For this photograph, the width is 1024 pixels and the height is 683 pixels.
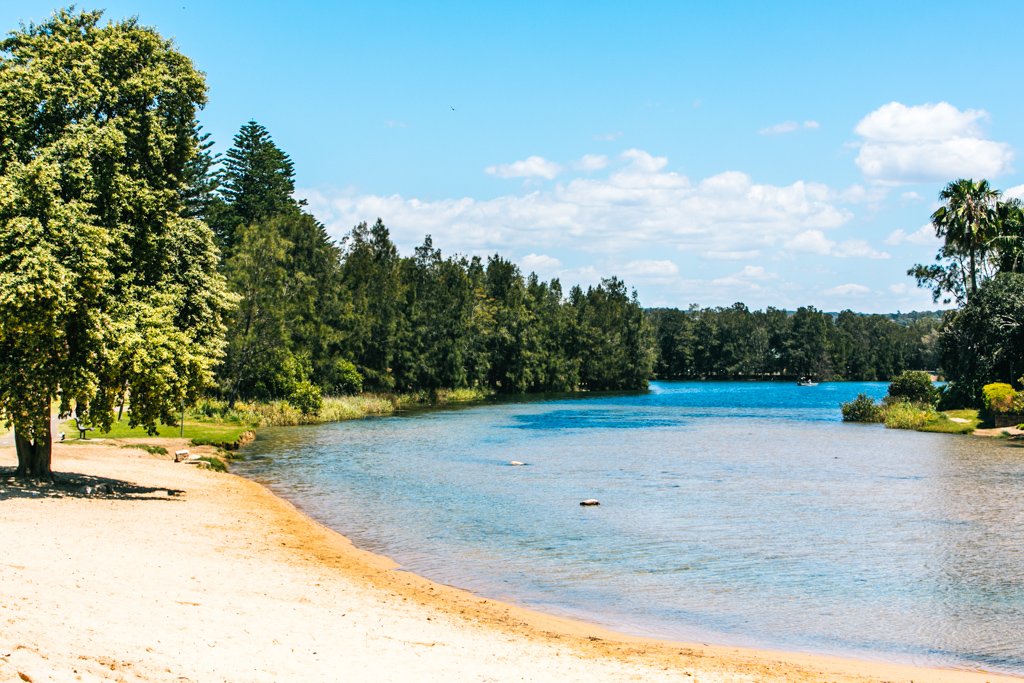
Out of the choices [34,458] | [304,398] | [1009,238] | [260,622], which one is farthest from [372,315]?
[260,622]

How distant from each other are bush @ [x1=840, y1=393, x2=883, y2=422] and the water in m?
18.7

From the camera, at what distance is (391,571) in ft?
66.4

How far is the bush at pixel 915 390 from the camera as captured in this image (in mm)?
72000

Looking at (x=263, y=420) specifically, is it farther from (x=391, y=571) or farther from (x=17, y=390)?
(x=391, y=571)

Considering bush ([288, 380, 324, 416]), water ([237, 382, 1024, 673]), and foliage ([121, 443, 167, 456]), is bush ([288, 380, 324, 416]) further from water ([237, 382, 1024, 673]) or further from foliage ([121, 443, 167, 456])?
foliage ([121, 443, 167, 456])

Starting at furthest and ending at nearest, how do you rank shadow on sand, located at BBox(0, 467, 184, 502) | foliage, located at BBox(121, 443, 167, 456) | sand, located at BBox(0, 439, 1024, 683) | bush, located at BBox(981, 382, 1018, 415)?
bush, located at BBox(981, 382, 1018, 415), foliage, located at BBox(121, 443, 167, 456), shadow on sand, located at BBox(0, 467, 184, 502), sand, located at BBox(0, 439, 1024, 683)

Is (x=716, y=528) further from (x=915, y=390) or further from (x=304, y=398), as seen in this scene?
(x=915, y=390)

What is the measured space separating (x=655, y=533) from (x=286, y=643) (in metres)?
15.0

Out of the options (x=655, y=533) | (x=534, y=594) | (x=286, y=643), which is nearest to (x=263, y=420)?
(x=655, y=533)

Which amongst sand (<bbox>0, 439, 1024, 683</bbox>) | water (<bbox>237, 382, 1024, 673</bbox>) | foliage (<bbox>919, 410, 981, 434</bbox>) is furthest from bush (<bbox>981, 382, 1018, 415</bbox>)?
sand (<bbox>0, 439, 1024, 683</bbox>)

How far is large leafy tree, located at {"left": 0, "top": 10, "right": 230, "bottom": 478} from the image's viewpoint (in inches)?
874

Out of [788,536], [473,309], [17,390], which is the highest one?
[473,309]

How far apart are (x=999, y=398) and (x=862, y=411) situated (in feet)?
51.8

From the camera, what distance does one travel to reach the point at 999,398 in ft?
195
